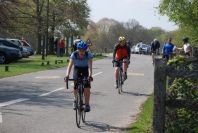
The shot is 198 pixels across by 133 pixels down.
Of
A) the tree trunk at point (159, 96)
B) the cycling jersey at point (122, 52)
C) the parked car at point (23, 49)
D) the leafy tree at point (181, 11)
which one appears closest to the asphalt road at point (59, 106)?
the cycling jersey at point (122, 52)

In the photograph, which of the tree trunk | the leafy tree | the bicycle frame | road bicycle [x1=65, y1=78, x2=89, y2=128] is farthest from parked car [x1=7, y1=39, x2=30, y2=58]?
the tree trunk

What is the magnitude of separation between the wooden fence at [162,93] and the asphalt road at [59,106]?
234 centimetres

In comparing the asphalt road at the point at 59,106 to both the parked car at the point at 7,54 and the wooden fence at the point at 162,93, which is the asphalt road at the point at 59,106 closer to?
the wooden fence at the point at 162,93

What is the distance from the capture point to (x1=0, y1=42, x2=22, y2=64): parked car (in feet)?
124

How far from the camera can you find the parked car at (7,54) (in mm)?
37750

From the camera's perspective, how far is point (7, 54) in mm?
37969

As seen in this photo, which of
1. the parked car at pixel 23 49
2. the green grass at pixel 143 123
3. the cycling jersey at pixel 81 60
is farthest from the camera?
the parked car at pixel 23 49

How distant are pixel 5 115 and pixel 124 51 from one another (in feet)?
25.1

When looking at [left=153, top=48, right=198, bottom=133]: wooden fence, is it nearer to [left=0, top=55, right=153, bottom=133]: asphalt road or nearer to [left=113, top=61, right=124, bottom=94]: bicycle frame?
[left=0, top=55, right=153, bottom=133]: asphalt road

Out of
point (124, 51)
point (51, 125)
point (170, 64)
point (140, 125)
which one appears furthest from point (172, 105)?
point (124, 51)

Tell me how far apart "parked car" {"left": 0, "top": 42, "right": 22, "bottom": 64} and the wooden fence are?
29592 mm

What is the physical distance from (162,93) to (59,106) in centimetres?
653

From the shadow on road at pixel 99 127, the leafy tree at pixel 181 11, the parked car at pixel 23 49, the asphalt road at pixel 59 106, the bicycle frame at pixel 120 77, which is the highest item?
the leafy tree at pixel 181 11

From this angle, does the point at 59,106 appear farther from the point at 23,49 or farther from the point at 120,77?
the point at 23,49
